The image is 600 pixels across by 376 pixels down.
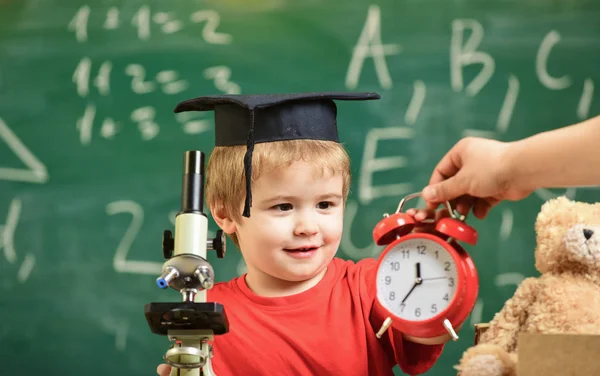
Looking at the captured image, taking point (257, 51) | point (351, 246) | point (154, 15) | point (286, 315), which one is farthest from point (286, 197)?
point (154, 15)

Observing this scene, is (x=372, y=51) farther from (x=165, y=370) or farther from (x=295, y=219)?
(x=165, y=370)

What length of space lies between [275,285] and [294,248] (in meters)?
0.13

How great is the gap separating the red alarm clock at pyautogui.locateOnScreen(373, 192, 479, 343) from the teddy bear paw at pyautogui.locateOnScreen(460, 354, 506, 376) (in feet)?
0.16

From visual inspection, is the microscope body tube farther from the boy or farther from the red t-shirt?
the red t-shirt

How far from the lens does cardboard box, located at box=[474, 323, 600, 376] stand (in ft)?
2.99

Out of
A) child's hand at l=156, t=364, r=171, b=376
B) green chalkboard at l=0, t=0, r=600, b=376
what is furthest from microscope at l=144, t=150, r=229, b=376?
green chalkboard at l=0, t=0, r=600, b=376

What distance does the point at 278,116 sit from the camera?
142 centimetres

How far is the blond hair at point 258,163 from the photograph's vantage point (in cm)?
144

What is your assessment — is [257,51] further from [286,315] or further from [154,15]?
[286,315]

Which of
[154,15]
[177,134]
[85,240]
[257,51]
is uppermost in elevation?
[154,15]

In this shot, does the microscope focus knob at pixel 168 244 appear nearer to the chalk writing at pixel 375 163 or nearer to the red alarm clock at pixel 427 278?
the red alarm clock at pixel 427 278

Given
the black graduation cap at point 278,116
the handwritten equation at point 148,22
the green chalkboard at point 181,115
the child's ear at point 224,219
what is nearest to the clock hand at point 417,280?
the black graduation cap at point 278,116

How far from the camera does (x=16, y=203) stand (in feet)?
7.18

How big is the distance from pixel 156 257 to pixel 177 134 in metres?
0.38
